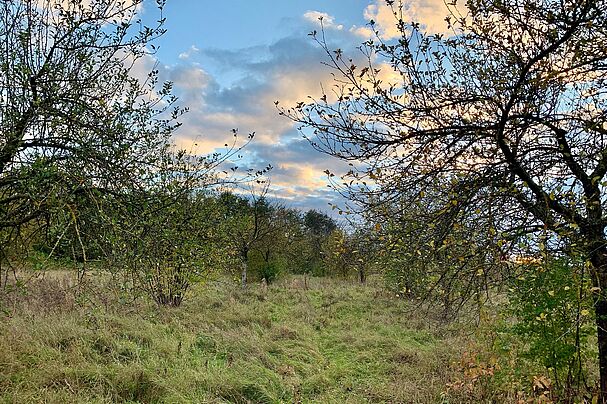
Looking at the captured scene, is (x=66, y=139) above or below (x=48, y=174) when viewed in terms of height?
above

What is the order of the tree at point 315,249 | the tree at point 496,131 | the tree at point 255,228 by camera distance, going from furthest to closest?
the tree at point 315,249 → the tree at point 255,228 → the tree at point 496,131

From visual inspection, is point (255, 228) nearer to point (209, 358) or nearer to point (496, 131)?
point (209, 358)

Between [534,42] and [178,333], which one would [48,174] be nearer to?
[534,42]

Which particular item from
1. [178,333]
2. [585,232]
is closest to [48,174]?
[585,232]

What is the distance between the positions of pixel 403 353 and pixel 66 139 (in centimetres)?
667

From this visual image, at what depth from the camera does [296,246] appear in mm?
26719

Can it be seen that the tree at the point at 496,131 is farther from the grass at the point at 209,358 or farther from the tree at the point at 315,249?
the tree at the point at 315,249

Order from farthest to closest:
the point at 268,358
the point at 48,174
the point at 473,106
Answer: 1. the point at 268,358
2. the point at 473,106
3. the point at 48,174

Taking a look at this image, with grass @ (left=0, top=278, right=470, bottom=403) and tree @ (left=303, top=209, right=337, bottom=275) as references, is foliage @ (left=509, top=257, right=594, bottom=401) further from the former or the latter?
tree @ (left=303, top=209, right=337, bottom=275)

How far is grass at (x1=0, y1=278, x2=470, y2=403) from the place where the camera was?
494 centimetres

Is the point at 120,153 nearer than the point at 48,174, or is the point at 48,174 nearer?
the point at 48,174

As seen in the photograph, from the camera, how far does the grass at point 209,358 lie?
4.94 metres

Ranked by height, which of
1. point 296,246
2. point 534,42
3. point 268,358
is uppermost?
point 534,42

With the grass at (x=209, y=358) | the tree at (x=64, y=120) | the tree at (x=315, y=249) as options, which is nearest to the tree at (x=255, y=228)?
the tree at (x=315, y=249)
